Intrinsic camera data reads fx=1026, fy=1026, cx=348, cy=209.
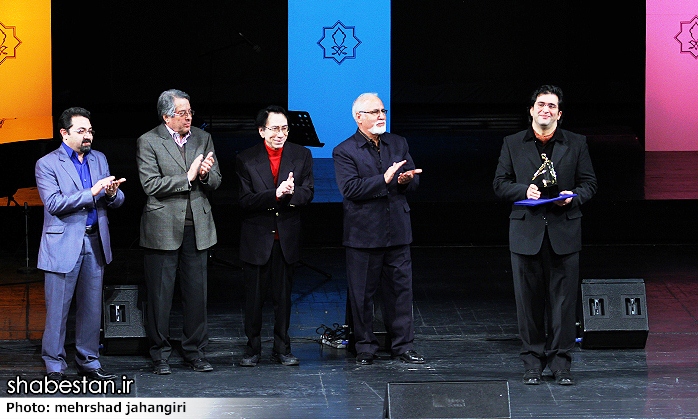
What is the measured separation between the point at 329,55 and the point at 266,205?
312 inches

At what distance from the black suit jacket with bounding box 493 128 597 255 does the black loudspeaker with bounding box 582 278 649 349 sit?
888mm

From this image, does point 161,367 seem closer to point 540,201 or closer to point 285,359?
point 285,359

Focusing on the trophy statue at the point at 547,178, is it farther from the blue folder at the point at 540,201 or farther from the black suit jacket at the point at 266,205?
the black suit jacket at the point at 266,205

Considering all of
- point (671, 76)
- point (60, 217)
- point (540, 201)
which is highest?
point (671, 76)

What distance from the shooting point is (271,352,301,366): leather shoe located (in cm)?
616

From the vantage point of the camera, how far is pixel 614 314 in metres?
6.49

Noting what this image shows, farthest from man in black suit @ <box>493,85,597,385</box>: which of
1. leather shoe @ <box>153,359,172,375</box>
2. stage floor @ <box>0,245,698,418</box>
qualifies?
leather shoe @ <box>153,359,172,375</box>

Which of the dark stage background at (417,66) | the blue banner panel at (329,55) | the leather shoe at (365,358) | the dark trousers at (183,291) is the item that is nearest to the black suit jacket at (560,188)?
the leather shoe at (365,358)

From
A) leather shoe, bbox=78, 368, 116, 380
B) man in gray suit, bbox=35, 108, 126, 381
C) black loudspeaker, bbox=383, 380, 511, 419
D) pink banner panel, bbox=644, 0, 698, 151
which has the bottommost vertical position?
leather shoe, bbox=78, 368, 116, 380

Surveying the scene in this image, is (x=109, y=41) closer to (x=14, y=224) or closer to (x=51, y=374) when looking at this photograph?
(x=14, y=224)

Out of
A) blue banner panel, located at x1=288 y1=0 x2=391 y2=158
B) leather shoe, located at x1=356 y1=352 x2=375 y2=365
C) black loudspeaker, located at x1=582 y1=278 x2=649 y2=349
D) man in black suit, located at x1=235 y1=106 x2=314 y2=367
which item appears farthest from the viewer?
blue banner panel, located at x1=288 y1=0 x2=391 y2=158

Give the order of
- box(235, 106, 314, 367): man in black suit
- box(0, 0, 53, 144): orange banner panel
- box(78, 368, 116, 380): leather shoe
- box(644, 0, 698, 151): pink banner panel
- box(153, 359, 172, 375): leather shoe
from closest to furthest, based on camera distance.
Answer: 1. box(78, 368, 116, 380): leather shoe
2. box(153, 359, 172, 375): leather shoe
3. box(235, 106, 314, 367): man in black suit
4. box(0, 0, 53, 144): orange banner panel
5. box(644, 0, 698, 151): pink banner panel

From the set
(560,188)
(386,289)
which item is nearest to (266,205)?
(386,289)

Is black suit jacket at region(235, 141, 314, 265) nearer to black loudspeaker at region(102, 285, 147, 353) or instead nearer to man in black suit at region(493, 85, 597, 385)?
black loudspeaker at region(102, 285, 147, 353)
